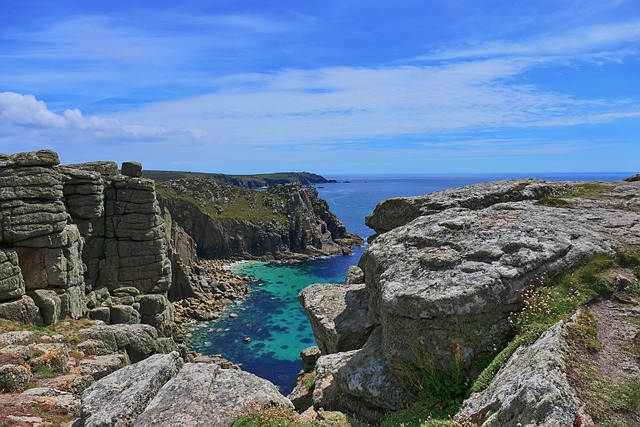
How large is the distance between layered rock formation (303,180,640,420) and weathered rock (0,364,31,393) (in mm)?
16583

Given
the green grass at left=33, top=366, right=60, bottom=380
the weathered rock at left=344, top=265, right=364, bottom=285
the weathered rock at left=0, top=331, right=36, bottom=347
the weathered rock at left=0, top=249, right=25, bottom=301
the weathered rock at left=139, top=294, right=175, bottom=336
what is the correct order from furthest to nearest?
the weathered rock at left=139, top=294, right=175, bottom=336, the weathered rock at left=0, top=249, right=25, bottom=301, the weathered rock at left=0, top=331, right=36, bottom=347, the weathered rock at left=344, top=265, right=364, bottom=285, the green grass at left=33, top=366, right=60, bottom=380

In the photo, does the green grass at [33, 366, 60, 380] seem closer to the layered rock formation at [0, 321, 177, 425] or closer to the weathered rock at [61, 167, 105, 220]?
the layered rock formation at [0, 321, 177, 425]

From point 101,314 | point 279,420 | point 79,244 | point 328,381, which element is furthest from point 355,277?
point 79,244

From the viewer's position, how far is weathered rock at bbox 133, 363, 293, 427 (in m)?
11.8

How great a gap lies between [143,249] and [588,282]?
54729 millimetres

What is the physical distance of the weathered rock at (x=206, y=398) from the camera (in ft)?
38.7

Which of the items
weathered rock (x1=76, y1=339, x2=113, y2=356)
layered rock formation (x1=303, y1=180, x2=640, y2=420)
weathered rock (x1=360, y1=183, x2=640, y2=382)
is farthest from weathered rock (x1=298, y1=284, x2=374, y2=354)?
weathered rock (x1=76, y1=339, x2=113, y2=356)

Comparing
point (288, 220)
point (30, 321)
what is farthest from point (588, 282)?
point (288, 220)

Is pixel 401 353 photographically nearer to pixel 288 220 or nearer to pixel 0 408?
pixel 0 408

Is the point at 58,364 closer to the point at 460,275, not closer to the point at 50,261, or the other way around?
the point at 50,261

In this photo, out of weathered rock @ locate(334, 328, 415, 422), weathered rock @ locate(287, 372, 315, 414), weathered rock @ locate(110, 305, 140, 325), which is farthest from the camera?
weathered rock @ locate(110, 305, 140, 325)

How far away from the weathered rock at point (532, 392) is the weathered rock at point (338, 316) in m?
8.94

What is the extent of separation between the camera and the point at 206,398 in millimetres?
12727

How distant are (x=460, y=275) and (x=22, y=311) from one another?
37.6 m
